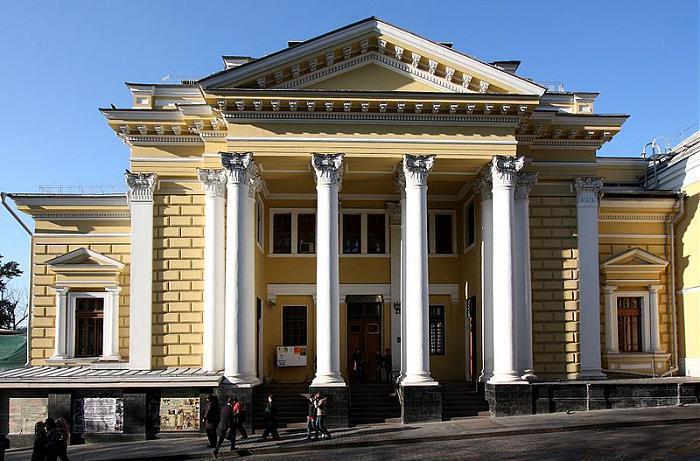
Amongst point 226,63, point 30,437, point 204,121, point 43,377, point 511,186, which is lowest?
point 30,437

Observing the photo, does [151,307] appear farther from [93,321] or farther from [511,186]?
[511,186]

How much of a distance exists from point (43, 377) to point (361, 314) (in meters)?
11.5

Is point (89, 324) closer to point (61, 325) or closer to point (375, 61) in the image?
point (61, 325)

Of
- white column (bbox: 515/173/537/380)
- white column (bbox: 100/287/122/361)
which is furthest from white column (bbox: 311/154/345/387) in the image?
white column (bbox: 100/287/122/361)

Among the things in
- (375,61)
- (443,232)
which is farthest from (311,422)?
(443,232)

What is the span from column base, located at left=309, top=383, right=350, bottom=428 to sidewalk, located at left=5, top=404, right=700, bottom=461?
0.44m

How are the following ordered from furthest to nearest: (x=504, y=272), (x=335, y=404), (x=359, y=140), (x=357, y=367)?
(x=357, y=367) → (x=359, y=140) → (x=504, y=272) → (x=335, y=404)

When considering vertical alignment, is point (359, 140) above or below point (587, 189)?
above

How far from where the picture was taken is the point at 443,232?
1144 inches

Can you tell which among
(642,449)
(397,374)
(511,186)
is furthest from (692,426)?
(397,374)

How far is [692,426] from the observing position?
1975cm

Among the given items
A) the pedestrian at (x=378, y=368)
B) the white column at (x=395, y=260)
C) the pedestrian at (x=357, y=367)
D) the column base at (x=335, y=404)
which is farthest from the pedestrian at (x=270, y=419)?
the white column at (x=395, y=260)

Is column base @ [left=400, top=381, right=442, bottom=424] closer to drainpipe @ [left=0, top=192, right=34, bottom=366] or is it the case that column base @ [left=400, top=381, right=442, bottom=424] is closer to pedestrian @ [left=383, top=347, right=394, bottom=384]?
pedestrian @ [left=383, top=347, right=394, bottom=384]

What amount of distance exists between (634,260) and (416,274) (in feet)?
32.8
